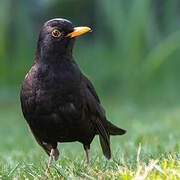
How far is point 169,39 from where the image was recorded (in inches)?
519

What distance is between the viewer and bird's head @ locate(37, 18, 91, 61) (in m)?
3.99

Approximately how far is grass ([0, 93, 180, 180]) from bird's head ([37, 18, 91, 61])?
99 centimetres

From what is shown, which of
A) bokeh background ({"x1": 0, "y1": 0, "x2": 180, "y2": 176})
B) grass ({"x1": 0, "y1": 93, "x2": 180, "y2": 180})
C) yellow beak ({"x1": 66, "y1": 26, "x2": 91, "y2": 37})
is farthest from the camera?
bokeh background ({"x1": 0, "y1": 0, "x2": 180, "y2": 176})

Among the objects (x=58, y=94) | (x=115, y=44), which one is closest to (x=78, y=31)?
(x=58, y=94)

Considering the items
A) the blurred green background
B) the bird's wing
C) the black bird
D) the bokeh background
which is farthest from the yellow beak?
the blurred green background

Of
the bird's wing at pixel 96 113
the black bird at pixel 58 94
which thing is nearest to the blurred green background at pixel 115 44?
the bird's wing at pixel 96 113

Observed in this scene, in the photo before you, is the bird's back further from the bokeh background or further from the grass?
the bokeh background

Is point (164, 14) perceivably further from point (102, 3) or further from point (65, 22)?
point (65, 22)

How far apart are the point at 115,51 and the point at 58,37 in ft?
33.5

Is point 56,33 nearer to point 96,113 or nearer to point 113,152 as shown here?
point 96,113

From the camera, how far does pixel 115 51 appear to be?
14.1 meters

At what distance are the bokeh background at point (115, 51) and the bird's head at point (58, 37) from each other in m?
5.57

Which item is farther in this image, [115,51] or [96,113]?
[115,51]

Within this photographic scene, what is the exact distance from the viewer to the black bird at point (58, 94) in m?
3.79
